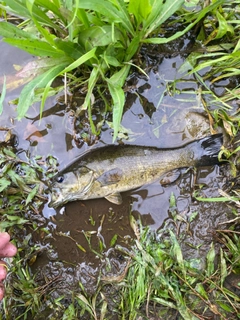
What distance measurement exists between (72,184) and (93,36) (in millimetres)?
1415

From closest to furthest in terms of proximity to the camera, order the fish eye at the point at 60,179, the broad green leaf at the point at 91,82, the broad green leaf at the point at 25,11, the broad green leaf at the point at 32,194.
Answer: the broad green leaf at the point at 25,11 < the broad green leaf at the point at 91,82 < the fish eye at the point at 60,179 < the broad green leaf at the point at 32,194

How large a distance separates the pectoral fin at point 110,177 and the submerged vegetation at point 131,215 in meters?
0.48

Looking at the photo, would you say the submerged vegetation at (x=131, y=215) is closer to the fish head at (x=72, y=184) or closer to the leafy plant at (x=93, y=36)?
the leafy plant at (x=93, y=36)

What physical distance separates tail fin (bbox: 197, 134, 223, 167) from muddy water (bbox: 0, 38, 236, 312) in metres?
0.16

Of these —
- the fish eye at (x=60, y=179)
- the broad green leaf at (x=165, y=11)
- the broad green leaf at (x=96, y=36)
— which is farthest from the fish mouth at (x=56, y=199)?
the broad green leaf at (x=165, y=11)

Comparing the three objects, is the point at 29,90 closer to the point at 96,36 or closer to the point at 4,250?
the point at 96,36

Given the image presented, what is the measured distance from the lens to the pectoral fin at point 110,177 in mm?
3428

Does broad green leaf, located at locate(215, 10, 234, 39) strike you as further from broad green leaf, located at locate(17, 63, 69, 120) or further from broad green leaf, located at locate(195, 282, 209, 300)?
broad green leaf, located at locate(195, 282, 209, 300)

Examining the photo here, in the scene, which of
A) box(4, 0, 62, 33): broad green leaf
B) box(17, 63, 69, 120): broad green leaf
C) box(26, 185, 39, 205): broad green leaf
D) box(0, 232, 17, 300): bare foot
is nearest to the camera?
box(0, 232, 17, 300): bare foot

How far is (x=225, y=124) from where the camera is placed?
3510 mm

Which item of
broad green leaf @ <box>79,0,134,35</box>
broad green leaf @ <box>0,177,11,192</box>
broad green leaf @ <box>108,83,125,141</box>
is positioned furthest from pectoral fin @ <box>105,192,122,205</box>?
broad green leaf @ <box>79,0,134,35</box>

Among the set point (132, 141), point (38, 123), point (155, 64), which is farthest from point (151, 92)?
point (38, 123)

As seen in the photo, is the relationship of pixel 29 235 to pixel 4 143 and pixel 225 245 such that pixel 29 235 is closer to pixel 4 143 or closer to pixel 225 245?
pixel 4 143

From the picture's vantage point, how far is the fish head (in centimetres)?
338
